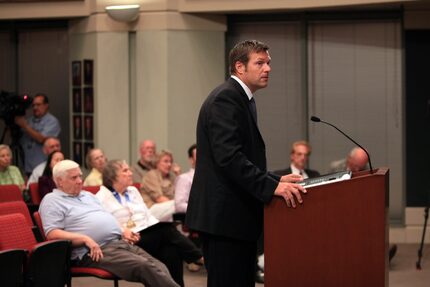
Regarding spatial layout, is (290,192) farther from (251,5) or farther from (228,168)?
(251,5)

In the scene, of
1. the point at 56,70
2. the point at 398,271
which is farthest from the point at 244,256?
the point at 56,70

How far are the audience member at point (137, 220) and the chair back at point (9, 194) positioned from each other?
1.38 m

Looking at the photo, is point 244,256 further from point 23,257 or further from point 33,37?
point 33,37

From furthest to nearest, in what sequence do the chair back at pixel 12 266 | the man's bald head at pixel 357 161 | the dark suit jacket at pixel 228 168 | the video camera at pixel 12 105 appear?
the video camera at pixel 12 105, the man's bald head at pixel 357 161, the chair back at pixel 12 266, the dark suit jacket at pixel 228 168

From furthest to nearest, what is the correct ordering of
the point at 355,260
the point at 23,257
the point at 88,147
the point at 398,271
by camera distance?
the point at 88,147 < the point at 398,271 < the point at 23,257 < the point at 355,260

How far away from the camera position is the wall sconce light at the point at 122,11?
10484mm

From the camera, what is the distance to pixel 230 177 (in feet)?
12.7

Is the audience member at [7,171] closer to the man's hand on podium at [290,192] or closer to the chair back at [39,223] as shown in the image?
the chair back at [39,223]

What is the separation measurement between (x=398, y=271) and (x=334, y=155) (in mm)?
2480

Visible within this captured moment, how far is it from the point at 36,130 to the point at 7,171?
1.70m

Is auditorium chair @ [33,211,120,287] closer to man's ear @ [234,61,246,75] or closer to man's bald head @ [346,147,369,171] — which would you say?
man's ear @ [234,61,246,75]

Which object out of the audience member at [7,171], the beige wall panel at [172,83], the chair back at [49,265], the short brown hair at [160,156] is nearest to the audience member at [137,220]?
the chair back at [49,265]

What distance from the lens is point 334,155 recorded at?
35.4 ft

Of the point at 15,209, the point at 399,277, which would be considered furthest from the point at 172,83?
the point at 15,209
